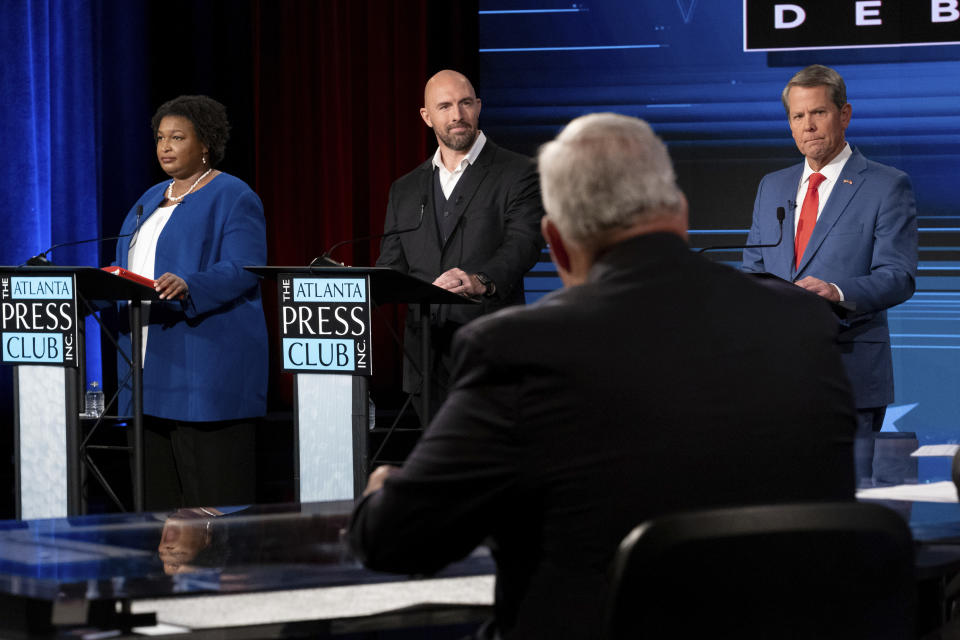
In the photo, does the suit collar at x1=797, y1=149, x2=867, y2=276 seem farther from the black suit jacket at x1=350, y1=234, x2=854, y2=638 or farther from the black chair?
the black chair

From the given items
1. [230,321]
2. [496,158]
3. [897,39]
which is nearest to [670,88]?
[897,39]

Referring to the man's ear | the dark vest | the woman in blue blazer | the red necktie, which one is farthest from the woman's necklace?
the man's ear

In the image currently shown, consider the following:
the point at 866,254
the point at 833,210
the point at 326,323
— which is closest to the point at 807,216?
the point at 833,210

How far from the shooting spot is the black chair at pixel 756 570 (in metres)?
1.03

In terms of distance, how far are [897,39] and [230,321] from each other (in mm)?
3180

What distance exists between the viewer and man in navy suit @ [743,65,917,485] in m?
3.34

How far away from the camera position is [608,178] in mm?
1229

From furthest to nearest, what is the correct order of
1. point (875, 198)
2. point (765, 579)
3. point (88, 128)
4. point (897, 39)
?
point (88, 128)
point (897, 39)
point (875, 198)
point (765, 579)

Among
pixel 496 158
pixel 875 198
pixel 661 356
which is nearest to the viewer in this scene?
pixel 661 356

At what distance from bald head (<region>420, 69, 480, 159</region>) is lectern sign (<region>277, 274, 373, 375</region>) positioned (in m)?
0.87

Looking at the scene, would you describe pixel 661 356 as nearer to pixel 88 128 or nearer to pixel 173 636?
pixel 173 636

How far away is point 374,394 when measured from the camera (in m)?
5.88

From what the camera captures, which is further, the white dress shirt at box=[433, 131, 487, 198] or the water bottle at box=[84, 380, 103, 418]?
the water bottle at box=[84, 380, 103, 418]

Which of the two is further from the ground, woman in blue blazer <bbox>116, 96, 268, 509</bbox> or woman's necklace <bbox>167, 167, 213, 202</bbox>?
woman's necklace <bbox>167, 167, 213, 202</bbox>
